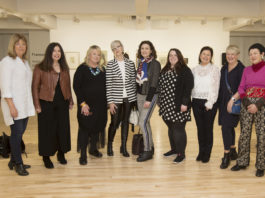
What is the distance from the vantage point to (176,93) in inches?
141

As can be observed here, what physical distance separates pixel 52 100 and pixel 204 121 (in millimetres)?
2194

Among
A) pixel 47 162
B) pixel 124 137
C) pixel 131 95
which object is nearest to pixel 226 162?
pixel 124 137

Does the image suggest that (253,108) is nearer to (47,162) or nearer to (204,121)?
(204,121)

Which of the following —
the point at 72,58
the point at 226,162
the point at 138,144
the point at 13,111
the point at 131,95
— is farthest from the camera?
the point at 72,58

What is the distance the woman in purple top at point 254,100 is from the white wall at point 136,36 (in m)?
7.02

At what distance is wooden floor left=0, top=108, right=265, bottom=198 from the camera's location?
2.94m

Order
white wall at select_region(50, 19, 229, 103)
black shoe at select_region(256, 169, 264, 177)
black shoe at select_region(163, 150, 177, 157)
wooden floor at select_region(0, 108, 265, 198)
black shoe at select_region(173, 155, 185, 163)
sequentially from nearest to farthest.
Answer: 1. wooden floor at select_region(0, 108, 265, 198)
2. black shoe at select_region(256, 169, 264, 177)
3. black shoe at select_region(173, 155, 185, 163)
4. black shoe at select_region(163, 150, 177, 157)
5. white wall at select_region(50, 19, 229, 103)

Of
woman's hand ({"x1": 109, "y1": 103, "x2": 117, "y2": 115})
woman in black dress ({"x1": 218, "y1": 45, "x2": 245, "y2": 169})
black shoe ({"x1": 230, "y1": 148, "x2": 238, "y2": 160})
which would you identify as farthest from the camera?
black shoe ({"x1": 230, "y1": 148, "x2": 238, "y2": 160})

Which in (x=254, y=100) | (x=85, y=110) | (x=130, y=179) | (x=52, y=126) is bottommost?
(x=130, y=179)

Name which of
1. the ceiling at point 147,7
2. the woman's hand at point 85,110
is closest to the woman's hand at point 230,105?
the woman's hand at point 85,110

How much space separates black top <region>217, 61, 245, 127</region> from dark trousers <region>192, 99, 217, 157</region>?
14 cm

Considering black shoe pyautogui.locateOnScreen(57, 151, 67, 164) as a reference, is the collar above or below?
above

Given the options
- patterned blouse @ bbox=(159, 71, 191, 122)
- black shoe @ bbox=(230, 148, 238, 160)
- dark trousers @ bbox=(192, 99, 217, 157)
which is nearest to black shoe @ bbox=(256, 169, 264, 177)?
black shoe @ bbox=(230, 148, 238, 160)

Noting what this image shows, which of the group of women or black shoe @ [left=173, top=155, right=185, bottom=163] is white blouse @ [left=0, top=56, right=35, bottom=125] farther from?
black shoe @ [left=173, top=155, right=185, bottom=163]
